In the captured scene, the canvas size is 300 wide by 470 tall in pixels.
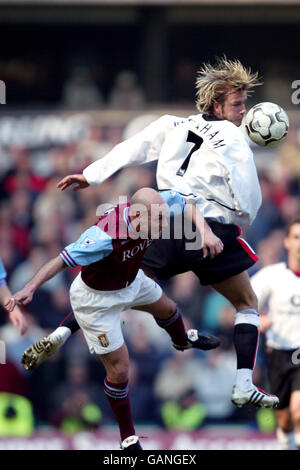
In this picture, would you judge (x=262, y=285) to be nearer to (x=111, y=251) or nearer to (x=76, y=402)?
(x=111, y=251)

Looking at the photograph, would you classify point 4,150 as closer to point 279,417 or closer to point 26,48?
point 26,48

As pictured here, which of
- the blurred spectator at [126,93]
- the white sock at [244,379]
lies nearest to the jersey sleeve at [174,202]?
the white sock at [244,379]

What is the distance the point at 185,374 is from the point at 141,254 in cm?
460

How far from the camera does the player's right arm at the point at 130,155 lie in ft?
Result: 20.8

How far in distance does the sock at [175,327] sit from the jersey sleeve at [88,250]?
96cm

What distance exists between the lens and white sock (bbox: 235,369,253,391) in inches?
245

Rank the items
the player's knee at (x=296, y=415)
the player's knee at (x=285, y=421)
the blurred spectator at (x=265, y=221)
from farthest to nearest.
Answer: the blurred spectator at (x=265, y=221), the player's knee at (x=285, y=421), the player's knee at (x=296, y=415)

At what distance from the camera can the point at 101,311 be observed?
6191mm

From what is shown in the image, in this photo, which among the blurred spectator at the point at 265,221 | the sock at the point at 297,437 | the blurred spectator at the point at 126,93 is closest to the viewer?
the sock at the point at 297,437

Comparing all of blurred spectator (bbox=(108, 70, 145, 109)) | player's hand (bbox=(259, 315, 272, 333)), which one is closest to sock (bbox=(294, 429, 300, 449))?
player's hand (bbox=(259, 315, 272, 333))

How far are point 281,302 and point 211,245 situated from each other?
258 centimetres

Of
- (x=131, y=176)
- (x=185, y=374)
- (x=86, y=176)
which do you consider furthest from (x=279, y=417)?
(x=131, y=176)

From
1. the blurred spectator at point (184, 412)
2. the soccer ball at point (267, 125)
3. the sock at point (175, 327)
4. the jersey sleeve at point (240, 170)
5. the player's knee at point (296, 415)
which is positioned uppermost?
the soccer ball at point (267, 125)

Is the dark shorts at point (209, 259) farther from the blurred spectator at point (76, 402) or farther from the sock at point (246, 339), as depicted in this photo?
the blurred spectator at point (76, 402)
